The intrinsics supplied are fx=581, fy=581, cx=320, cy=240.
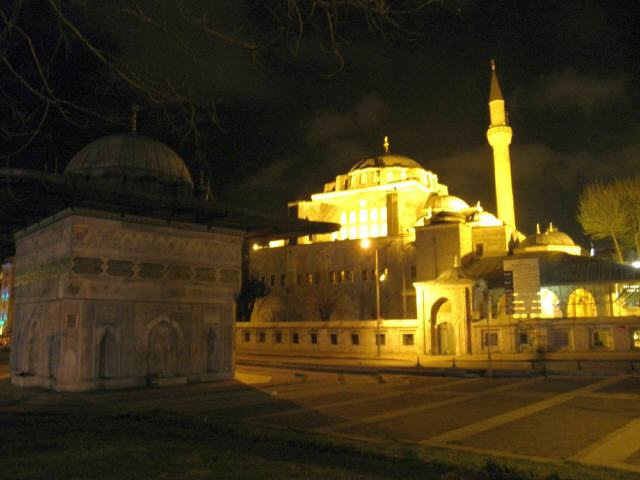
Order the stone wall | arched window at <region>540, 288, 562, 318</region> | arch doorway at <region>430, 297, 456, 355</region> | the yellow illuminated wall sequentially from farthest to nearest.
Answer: the yellow illuminated wall, arched window at <region>540, 288, 562, 318</region>, arch doorway at <region>430, 297, 456, 355</region>, the stone wall

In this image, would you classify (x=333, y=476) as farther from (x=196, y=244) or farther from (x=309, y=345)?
(x=309, y=345)

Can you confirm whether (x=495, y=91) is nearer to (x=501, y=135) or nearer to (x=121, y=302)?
(x=501, y=135)

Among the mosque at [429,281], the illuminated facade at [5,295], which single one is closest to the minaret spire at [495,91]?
the mosque at [429,281]

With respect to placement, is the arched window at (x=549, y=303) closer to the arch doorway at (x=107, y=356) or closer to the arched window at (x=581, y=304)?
the arched window at (x=581, y=304)

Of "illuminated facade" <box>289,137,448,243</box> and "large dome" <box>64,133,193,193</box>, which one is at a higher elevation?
"illuminated facade" <box>289,137,448,243</box>

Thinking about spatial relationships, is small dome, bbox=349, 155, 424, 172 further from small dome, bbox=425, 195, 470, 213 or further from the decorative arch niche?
the decorative arch niche

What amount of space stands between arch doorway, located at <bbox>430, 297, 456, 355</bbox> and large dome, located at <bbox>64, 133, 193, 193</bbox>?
17383mm

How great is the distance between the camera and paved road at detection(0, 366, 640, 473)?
386 inches

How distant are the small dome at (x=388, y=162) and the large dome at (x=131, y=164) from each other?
42.1 metres

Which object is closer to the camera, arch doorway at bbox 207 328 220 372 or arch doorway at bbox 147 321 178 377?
arch doorway at bbox 147 321 178 377

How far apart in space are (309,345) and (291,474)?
3309 cm

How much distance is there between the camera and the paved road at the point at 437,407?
980 centimetres

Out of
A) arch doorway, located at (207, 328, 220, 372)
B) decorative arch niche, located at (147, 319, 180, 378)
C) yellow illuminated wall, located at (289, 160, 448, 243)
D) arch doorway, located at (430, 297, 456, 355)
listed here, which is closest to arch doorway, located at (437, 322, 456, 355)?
arch doorway, located at (430, 297, 456, 355)

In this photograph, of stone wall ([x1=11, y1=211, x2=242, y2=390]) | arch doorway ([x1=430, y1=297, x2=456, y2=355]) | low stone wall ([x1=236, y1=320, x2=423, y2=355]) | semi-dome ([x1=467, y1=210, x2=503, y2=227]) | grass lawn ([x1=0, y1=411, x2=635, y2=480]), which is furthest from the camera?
semi-dome ([x1=467, y1=210, x2=503, y2=227])
